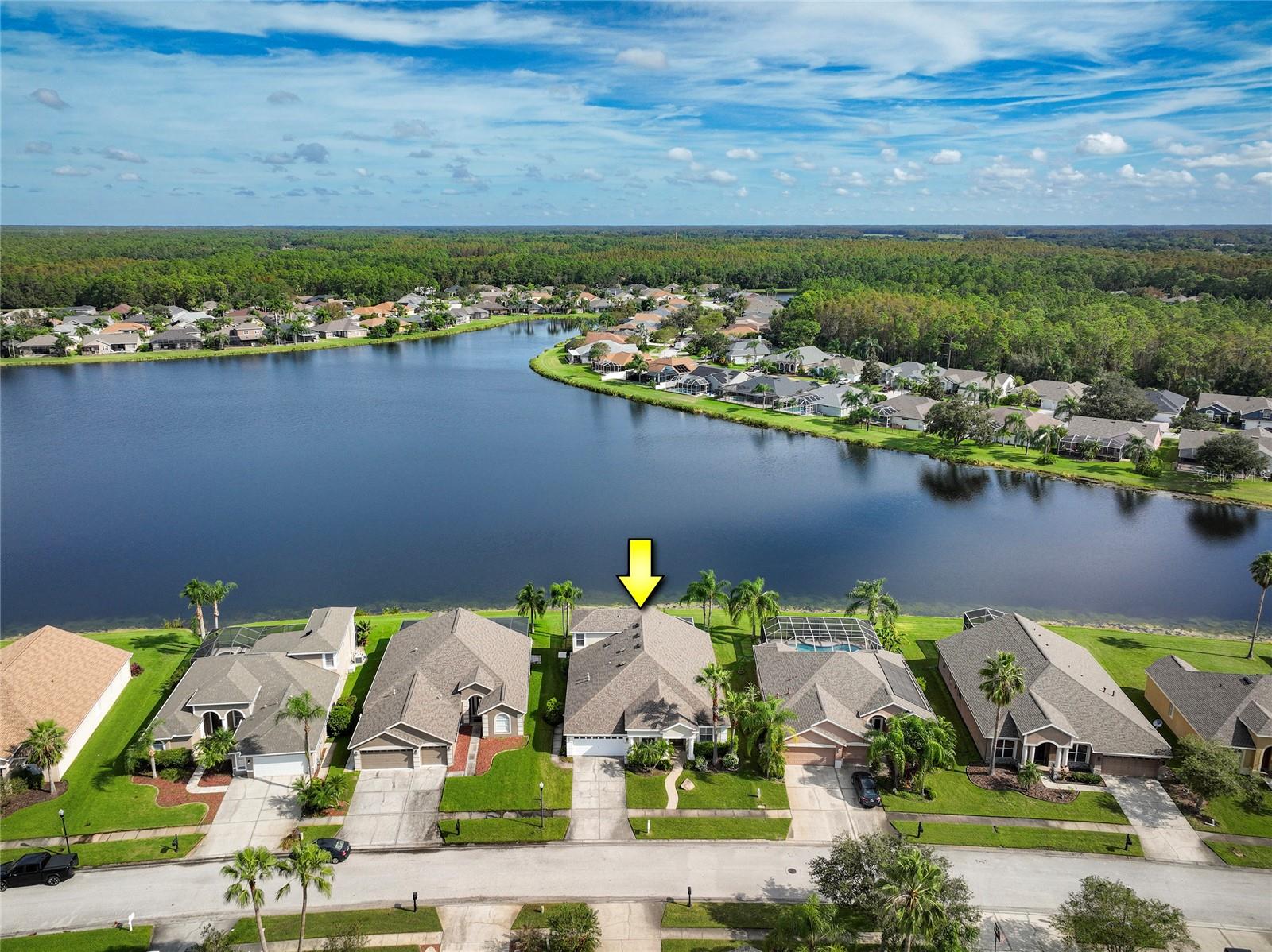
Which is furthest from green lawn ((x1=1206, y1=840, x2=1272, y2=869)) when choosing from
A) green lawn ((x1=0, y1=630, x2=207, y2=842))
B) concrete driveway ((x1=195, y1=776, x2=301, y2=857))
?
green lawn ((x1=0, y1=630, x2=207, y2=842))

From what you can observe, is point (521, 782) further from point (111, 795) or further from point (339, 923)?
point (111, 795)

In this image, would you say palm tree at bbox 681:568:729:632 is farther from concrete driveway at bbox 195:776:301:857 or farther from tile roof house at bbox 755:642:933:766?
concrete driveway at bbox 195:776:301:857

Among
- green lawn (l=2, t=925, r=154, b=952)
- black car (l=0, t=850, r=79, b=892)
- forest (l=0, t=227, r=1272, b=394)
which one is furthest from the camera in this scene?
forest (l=0, t=227, r=1272, b=394)

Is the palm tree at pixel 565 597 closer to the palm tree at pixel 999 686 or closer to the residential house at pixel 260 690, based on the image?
the residential house at pixel 260 690

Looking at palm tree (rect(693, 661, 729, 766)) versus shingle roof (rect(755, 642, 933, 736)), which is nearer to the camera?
palm tree (rect(693, 661, 729, 766))

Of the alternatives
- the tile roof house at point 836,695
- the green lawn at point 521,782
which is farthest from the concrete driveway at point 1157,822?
the green lawn at point 521,782

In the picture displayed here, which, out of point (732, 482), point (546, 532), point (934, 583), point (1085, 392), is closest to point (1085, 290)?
point (1085, 392)

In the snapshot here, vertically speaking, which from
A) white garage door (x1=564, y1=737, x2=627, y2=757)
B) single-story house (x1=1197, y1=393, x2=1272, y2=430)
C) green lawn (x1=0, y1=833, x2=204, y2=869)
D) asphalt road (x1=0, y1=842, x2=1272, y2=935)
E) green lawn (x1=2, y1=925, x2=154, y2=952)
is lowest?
green lawn (x1=2, y1=925, x2=154, y2=952)
